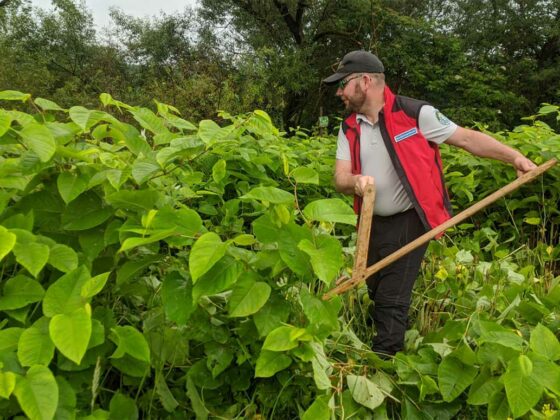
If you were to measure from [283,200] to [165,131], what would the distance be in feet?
1.78

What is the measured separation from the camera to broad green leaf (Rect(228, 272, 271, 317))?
1303 mm

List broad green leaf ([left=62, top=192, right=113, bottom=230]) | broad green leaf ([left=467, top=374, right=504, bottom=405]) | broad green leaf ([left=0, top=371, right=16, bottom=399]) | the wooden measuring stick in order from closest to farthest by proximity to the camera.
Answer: broad green leaf ([left=0, top=371, right=16, bottom=399]) < broad green leaf ([left=62, top=192, right=113, bottom=230]) < the wooden measuring stick < broad green leaf ([left=467, top=374, right=504, bottom=405])

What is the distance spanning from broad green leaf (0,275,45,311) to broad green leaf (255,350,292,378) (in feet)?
2.00

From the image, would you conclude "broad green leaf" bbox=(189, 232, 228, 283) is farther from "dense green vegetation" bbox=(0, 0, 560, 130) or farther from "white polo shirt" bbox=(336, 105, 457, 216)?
"dense green vegetation" bbox=(0, 0, 560, 130)

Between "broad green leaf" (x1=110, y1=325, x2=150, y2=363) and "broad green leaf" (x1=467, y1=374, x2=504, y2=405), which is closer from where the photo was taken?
"broad green leaf" (x1=110, y1=325, x2=150, y2=363)

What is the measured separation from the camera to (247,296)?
51.8 inches

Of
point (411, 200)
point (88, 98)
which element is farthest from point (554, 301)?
point (88, 98)

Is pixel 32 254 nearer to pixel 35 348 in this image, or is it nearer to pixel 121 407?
pixel 35 348

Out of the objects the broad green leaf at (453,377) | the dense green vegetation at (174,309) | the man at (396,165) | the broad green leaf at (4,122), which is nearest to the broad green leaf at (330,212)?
the dense green vegetation at (174,309)

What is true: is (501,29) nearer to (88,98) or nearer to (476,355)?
(88,98)

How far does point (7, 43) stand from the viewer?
67.2ft

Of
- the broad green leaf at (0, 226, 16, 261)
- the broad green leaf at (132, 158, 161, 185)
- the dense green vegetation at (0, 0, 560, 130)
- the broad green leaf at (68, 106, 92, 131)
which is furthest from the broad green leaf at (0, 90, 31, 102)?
the dense green vegetation at (0, 0, 560, 130)

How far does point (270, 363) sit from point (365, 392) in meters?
0.60

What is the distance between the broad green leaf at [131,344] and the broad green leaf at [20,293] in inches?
8.2
